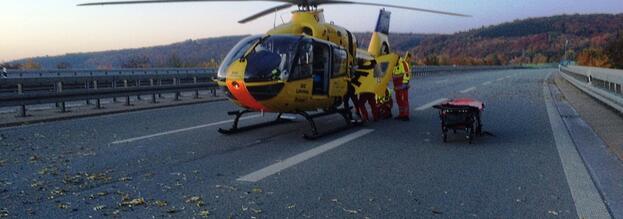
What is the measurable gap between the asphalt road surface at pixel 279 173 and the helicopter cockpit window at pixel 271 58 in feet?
3.66

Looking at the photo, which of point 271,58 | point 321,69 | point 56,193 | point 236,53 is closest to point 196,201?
point 56,193

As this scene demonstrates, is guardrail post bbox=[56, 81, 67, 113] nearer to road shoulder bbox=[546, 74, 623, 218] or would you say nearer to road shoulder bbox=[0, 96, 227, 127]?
road shoulder bbox=[0, 96, 227, 127]

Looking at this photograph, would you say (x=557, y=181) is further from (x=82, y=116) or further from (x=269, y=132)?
(x=82, y=116)

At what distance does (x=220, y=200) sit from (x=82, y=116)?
947 cm

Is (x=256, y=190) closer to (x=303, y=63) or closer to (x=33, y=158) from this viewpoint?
(x=33, y=158)

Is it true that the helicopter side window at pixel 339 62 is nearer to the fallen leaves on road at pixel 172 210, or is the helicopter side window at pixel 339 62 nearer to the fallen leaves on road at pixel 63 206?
the fallen leaves on road at pixel 172 210

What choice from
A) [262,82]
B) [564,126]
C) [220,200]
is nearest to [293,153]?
[262,82]

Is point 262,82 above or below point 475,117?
above

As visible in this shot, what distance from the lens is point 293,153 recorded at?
27.0 ft

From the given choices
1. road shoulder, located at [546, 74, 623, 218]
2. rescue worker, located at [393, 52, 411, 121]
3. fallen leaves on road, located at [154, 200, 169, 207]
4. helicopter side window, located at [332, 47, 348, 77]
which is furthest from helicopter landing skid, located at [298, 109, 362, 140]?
fallen leaves on road, located at [154, 200, 169, 207]

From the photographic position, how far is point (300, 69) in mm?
9445

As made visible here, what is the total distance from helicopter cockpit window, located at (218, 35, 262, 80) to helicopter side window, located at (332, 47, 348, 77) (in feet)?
5.70

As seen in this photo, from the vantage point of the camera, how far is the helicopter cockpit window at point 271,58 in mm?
8875

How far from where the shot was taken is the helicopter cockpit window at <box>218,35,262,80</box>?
920 cm
